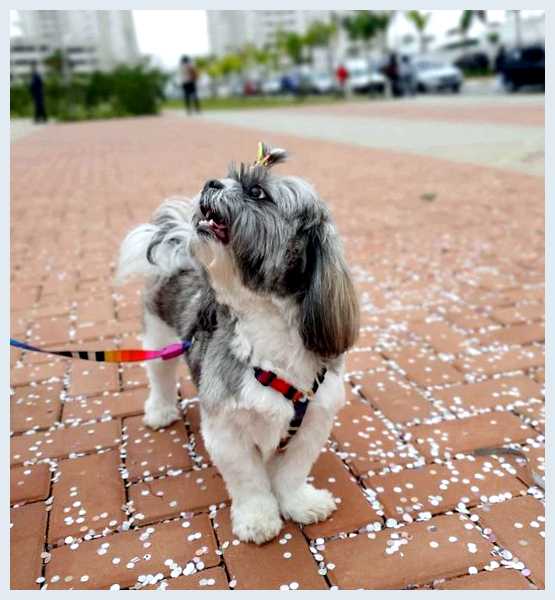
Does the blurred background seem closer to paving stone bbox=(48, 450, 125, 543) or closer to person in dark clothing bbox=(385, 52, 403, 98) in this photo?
person in dark clothing bbox=(385, 52, 403, 98)

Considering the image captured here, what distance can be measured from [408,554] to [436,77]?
3112 cm

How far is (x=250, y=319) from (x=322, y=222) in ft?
1.43

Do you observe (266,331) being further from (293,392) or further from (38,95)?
(38,95)

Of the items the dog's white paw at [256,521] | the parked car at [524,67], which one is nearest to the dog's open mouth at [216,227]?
the dog's white paw at [256,521]

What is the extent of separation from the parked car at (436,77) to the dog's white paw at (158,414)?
30.1 m

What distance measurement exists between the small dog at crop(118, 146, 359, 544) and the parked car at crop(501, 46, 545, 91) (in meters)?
23.2

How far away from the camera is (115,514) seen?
102 inches

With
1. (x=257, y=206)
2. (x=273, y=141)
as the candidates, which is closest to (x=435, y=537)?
(x=257, y=206)

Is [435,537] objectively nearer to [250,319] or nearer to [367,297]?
[250,319]

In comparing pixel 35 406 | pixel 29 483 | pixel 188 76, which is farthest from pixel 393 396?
pixel 188 76

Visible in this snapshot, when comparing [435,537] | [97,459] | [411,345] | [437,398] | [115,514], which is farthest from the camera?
[411,345]

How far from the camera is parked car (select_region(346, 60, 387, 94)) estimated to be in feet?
117

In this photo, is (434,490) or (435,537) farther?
(434,490)

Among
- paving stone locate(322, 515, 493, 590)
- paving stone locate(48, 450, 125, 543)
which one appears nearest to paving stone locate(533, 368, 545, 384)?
paving stone locate(322, 515, 493, 590)
